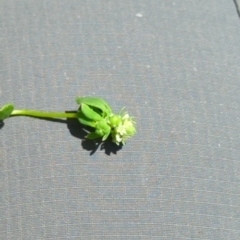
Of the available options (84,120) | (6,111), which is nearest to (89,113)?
(84,120)

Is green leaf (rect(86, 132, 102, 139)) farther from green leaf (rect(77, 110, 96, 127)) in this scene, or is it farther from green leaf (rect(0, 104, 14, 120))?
green leaf (rect(0, 104, 14, 120))

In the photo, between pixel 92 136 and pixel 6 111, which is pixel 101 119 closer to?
pixel 92 136

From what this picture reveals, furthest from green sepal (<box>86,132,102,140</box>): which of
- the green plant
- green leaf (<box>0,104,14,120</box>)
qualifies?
green leaf (<box>0,104,14,120</box>)

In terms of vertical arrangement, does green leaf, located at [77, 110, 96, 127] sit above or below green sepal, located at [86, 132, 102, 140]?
above

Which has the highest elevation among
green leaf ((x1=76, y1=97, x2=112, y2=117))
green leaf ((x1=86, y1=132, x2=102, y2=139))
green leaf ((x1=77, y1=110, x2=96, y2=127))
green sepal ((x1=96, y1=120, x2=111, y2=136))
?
green leaf ((x1=76, y1=97, x2=112, y2=117))

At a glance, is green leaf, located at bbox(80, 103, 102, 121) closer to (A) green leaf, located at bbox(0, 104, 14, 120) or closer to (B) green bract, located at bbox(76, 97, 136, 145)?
(B) green bract, located at bbox(76, 97, 136, 145)

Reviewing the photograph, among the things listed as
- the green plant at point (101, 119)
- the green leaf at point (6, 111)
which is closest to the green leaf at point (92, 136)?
the green plant at point (101, 119)

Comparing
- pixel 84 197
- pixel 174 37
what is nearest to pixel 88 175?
pixel 84 197

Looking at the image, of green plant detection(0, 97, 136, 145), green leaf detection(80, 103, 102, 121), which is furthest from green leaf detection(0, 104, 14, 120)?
green leaf detection(80, 103, 102, 121)

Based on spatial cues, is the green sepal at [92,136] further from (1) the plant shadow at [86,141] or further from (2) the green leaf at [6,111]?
(2) the green leaf at [6,111]
